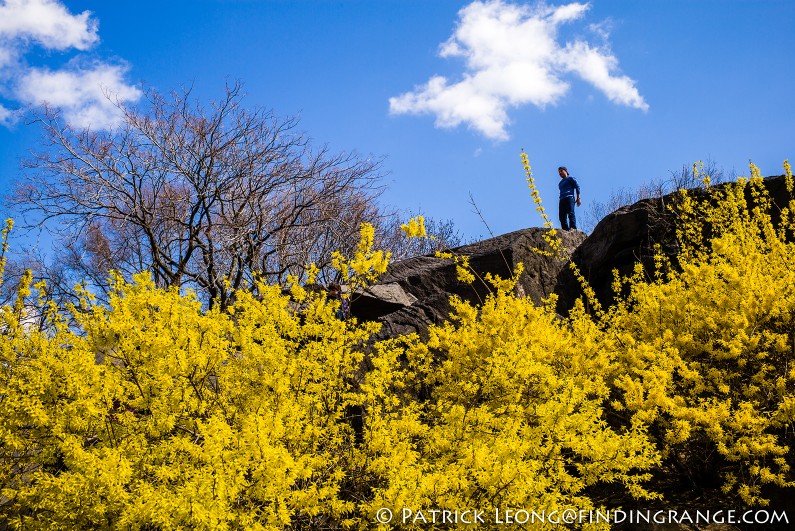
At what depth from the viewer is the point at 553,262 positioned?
968 centimetres

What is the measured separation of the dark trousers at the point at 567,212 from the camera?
11.5 m

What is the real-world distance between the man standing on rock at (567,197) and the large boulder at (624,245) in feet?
5.87

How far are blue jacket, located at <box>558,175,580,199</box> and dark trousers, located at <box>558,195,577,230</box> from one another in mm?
76

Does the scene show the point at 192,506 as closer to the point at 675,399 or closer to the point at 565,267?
the point at 675,399

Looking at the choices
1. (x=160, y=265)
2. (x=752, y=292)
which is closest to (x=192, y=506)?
(x=752, y=292)

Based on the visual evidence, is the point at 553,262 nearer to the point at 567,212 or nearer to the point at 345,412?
the point at 567,212

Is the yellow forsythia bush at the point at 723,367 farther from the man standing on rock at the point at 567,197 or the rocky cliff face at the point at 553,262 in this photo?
the man standing on rock at the point at 567,197

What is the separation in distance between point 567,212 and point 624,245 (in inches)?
93.7

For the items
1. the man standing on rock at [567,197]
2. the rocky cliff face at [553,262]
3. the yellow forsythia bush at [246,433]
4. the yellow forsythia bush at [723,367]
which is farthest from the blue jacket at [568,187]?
the yellow forsythia bush at [246,433]

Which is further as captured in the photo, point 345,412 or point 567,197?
point 567,197

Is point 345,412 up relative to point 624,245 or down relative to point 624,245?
down

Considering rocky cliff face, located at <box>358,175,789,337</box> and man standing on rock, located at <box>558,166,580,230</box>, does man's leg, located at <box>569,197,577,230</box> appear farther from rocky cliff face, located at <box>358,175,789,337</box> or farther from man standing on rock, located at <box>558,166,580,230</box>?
rocky cliff face, located at <box>358,175,789,337</box>

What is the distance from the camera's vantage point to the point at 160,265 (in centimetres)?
1314

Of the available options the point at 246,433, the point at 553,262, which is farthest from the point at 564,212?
the point at 246,433
